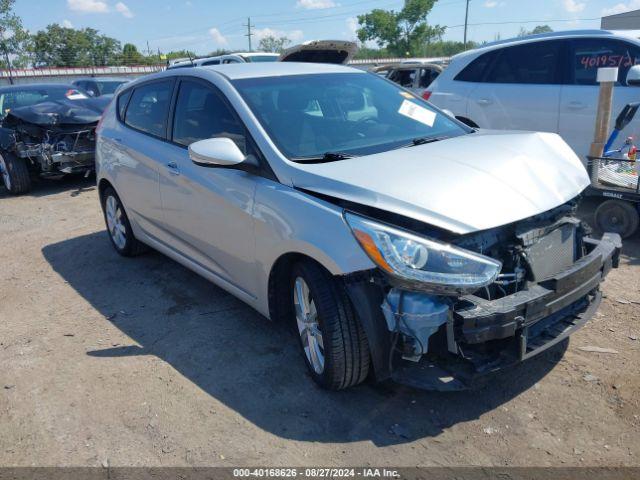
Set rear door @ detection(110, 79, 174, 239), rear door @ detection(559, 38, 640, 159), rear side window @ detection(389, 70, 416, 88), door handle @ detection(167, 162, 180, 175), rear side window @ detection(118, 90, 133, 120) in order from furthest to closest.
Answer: rear side window @ detection(389, 70, 416, 88), rear door @ detection(559, 38, 640, 159), rear side window @ detection(118, 90, 133, 120), rear door @ detection(110, 79, 174, 239), door handle @ detection(167, 162, 180, 175)

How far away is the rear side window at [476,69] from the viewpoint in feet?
23.4

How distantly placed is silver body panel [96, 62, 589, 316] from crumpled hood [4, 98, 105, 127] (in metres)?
4.85

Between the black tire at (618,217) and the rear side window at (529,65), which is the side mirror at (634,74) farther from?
the black tire at (618,217)

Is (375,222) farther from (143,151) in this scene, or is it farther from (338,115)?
(143,151)

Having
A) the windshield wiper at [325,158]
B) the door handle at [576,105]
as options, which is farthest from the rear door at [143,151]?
the door handle at [576,105]

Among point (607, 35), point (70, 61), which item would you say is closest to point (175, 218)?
point (607, 35)

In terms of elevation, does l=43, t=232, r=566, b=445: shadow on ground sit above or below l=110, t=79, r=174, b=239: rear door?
below

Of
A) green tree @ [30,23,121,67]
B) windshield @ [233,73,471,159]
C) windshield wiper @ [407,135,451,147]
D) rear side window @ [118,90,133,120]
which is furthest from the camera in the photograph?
green tree @ [30,23,121,67]

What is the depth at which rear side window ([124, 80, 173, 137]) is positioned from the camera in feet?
14.4

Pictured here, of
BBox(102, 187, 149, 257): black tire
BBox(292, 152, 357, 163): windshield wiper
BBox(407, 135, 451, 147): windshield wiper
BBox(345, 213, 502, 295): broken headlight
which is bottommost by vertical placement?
BBox(102, 187, 149, 257): black tire

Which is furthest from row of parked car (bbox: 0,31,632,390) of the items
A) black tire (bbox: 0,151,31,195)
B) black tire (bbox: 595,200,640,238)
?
black tire (bbox: 0,151,31,195)

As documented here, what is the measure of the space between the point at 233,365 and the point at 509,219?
6.26 ft

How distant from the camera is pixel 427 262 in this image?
252cm

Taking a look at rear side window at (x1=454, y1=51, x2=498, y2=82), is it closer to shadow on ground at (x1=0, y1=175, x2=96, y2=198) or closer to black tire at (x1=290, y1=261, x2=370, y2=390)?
black tire at (x1=290, y1=261, x2=370, y2=390)
